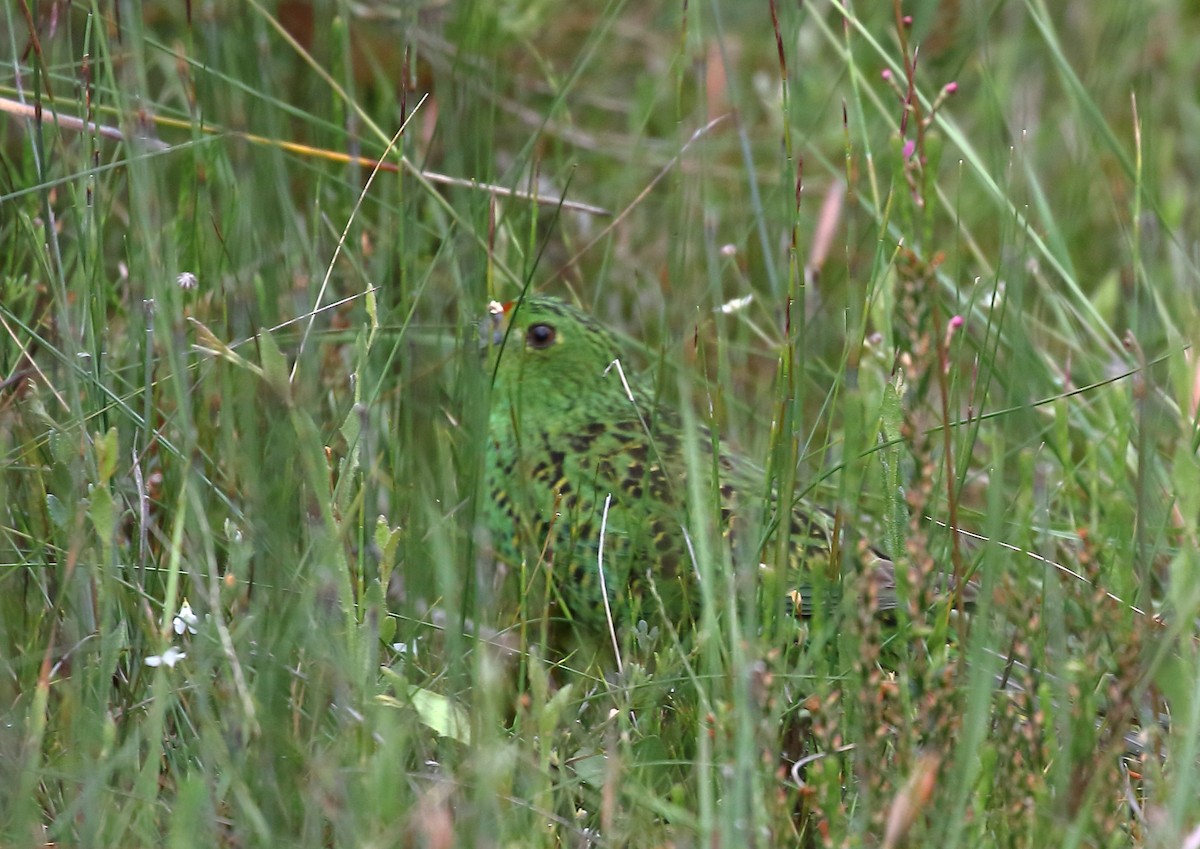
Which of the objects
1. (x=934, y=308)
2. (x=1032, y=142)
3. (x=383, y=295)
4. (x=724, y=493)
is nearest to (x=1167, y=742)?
(x=934, y=308)

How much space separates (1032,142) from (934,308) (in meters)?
2.82

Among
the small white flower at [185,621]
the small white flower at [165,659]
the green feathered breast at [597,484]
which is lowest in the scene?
the green feathered breast at [597,484]

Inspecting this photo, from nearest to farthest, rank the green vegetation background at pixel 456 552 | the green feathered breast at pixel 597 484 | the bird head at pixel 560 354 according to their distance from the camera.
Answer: the green vegetation background at pixel 456 552 → the green feathered breast at pixel 597 484 → the bird head at pixel 560 354

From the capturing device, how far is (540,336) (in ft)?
10.2

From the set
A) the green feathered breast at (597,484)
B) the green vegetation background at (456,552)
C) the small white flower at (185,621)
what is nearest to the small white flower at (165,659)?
the green vegetation background at (456,552)

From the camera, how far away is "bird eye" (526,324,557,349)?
3.11 meters

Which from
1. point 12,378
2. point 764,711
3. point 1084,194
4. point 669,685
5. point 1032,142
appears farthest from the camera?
point 1032,142

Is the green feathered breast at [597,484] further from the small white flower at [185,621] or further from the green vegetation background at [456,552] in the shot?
the small white flower at [185,621]

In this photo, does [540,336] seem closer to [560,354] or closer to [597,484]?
[560,354]

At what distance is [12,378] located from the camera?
2.26 meters

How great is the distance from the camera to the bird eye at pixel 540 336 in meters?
3.11

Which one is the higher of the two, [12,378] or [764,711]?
[12,378]

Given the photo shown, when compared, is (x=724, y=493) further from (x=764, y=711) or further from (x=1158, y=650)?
(x=1158, y=650)

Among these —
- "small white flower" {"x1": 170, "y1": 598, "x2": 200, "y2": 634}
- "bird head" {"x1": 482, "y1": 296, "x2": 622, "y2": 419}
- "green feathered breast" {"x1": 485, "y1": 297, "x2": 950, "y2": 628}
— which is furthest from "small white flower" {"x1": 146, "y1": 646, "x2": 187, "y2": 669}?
"bird head" {"x1": 482, "y1": 296, "x2": 622, "y2": 419}
